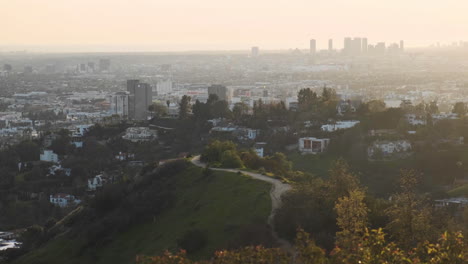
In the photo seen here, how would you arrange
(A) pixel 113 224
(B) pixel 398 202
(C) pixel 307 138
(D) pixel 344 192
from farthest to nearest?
(C) pixel 307 138
(A) pixel 113 224
(D) pixel 344 192
(B) pixel 398 202

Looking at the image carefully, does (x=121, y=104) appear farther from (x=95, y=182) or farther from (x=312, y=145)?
(x=312, y=145)

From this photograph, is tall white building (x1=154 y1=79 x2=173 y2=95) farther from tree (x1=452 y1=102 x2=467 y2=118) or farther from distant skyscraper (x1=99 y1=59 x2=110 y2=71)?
tree (x1=452 y1=102 x2=467 y2=118)

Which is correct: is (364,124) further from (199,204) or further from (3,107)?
(3,107)

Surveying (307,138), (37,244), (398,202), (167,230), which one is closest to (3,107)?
(307,138)

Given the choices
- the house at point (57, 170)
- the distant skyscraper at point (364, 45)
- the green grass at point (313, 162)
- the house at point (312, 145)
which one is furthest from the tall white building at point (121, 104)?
the distant skyscraper at point (364, 45)

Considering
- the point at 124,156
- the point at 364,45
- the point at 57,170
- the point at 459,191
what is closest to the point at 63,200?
the point at 57,170

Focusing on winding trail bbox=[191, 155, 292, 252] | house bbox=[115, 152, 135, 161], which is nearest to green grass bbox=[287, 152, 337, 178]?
winding trail bbox=[191, 155, 292, 252]
